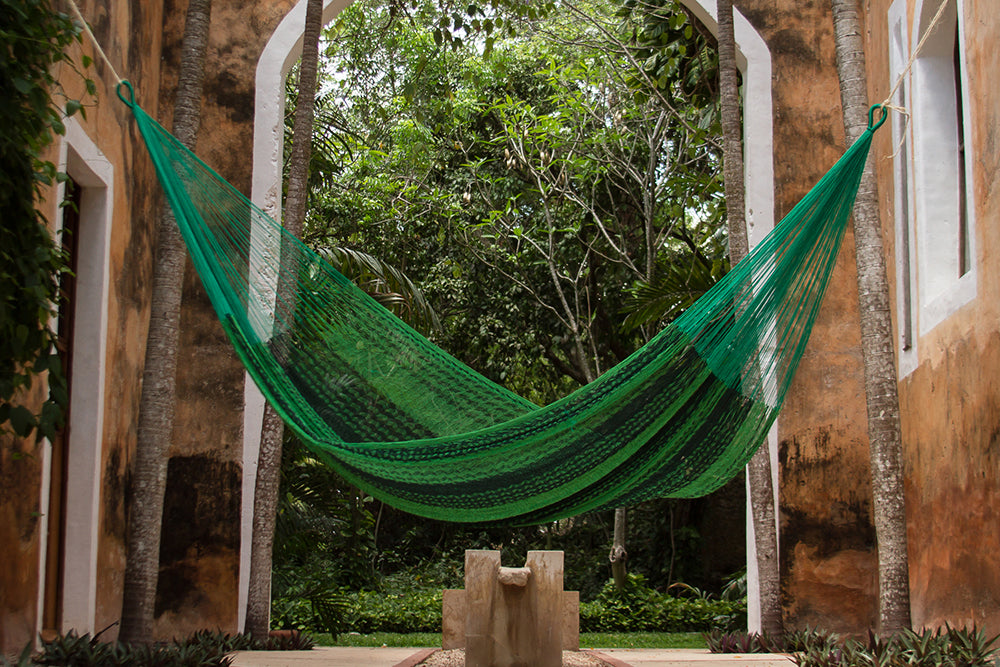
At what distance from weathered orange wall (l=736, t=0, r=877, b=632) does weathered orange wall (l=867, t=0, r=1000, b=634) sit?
0.52 metres

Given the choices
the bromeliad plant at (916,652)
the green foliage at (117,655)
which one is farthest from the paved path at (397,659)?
the bromeliad plant at (916,652)

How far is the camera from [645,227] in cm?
776

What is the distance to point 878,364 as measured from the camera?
2.71 metres

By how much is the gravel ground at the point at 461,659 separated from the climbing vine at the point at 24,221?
73.3 inches

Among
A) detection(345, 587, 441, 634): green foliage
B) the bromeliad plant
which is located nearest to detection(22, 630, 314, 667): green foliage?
the bromeliad plant

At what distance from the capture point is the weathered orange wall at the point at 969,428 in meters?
2.73

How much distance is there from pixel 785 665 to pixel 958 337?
1.15 metres

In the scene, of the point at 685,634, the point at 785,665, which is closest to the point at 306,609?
the point at 685,634

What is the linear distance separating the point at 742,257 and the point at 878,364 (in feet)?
3.80

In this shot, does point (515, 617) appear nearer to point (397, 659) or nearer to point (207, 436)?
point (397, 659)

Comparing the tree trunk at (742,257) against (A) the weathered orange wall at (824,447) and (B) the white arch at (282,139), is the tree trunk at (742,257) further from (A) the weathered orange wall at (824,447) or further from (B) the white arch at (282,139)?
(B) the white arch at (282,139)

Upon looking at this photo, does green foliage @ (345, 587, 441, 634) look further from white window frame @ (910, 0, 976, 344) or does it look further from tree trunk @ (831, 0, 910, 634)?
tree trunk @ (831, 0, 910, 634)

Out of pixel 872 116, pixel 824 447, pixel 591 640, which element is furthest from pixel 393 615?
pixel 872 116

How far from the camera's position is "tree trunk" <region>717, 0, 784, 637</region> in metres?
3.75
